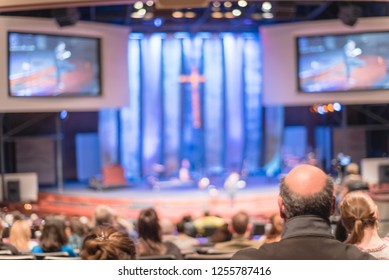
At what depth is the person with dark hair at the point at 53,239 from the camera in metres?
4.95

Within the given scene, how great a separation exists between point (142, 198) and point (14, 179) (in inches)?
86.4

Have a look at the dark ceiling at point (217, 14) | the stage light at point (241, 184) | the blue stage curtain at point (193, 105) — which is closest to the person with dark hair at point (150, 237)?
the dark ceiling at point (217, 14)

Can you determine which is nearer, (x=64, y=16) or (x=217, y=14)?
(x=64, y=16)

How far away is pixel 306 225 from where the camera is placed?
211cm

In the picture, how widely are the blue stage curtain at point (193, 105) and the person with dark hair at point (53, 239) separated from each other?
9.91 meters

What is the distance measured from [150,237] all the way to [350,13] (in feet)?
21.3

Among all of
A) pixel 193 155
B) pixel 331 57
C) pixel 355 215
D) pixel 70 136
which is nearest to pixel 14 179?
pixel 70 136

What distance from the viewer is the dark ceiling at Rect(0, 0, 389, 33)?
40.4 feet

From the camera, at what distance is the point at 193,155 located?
15359mm

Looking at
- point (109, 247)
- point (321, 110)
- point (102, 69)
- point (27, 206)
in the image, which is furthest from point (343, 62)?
point (109, 247)

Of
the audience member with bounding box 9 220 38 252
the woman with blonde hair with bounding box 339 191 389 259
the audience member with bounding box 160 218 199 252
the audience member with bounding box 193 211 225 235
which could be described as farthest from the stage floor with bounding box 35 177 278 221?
the woman with blonde hair with bounding box 339 191 389 259

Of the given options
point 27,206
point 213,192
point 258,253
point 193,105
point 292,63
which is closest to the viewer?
point 258,253

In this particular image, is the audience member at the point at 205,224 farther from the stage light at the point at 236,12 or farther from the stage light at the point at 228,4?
the stage light at the point at 236,12

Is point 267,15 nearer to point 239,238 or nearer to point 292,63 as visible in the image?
point 292,63
